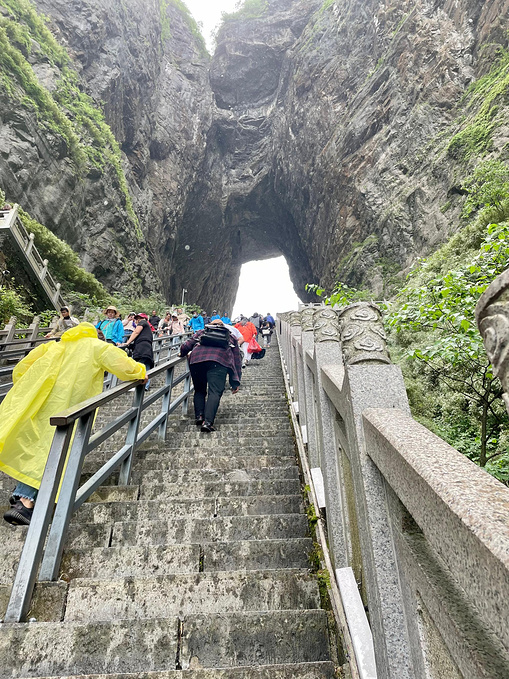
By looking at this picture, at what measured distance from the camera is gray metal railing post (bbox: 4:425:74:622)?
61.6 inches

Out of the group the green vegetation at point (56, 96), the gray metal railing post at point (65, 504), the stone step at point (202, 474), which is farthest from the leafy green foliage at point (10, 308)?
the green vegetation at point (56, 96)

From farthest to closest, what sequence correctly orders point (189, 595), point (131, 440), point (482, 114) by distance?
1. point (482, 114)
2. point (131, 440)
3. point (189, 595)

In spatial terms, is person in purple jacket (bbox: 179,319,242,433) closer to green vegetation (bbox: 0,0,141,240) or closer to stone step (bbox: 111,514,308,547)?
stone step (bbox: 111,514,308,547)

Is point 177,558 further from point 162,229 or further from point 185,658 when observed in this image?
point 162,229

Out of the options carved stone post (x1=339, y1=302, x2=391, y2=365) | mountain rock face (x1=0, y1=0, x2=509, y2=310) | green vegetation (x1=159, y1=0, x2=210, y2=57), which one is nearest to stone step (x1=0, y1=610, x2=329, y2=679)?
carved stone post (x1=339, y1=302, x2=391, y2=365)

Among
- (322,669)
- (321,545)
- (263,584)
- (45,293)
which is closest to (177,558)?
(263,584)

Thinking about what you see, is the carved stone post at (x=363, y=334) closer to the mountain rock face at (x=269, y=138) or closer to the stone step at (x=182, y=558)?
the stone step at (x=182, y=558)

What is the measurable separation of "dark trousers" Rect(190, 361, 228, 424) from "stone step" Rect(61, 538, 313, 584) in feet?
6.96

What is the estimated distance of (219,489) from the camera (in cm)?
270

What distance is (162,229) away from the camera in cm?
2520

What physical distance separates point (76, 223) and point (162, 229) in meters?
9.48

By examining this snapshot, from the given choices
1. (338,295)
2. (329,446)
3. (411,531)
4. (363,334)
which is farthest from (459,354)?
(411,531)

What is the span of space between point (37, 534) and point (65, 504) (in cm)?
20

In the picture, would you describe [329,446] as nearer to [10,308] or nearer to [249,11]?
[10,308]
